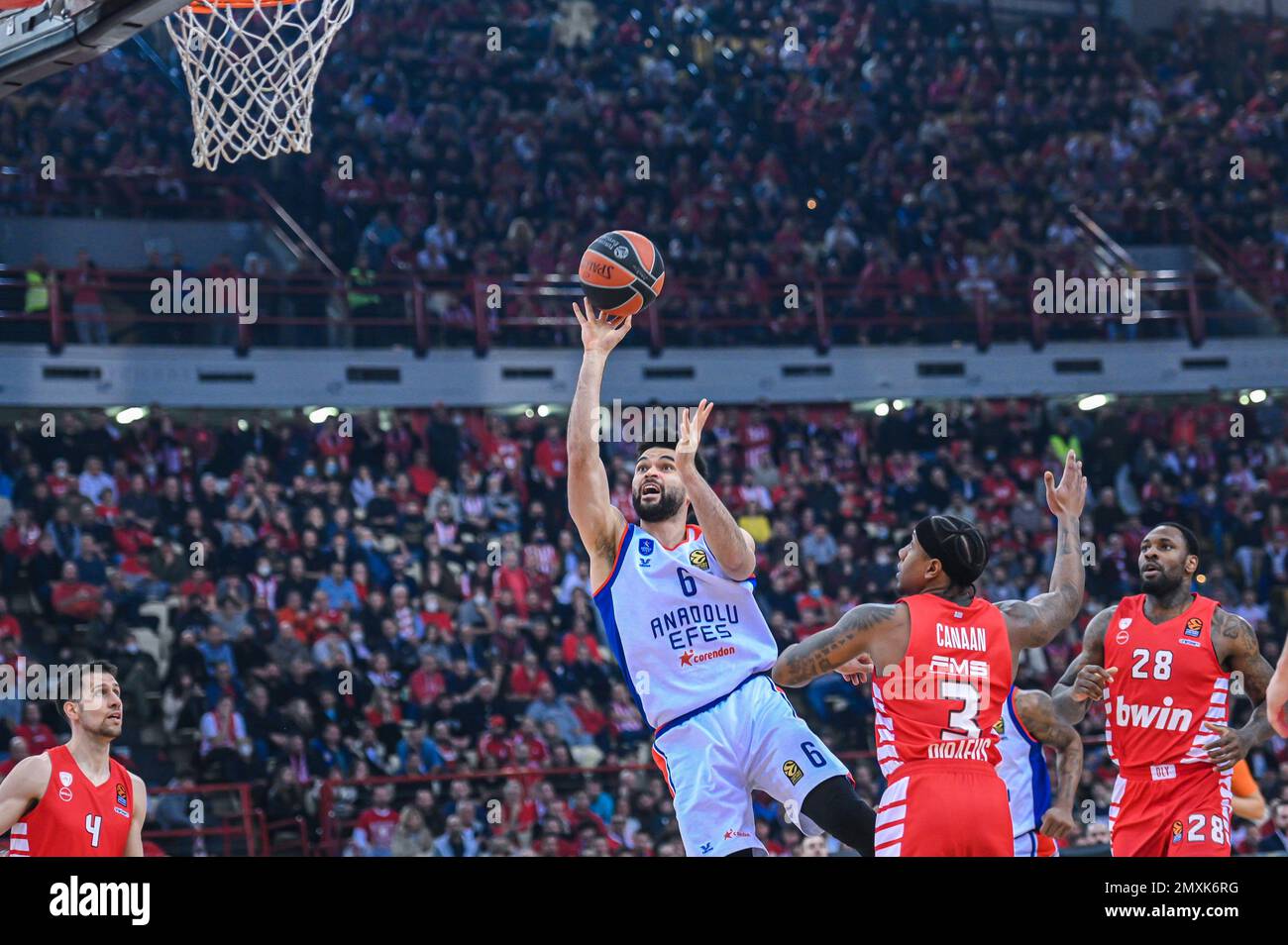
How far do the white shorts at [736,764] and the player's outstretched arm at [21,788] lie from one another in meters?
2.37

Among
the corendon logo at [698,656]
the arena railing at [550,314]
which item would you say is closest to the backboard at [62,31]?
the corendon logo at [698,656]

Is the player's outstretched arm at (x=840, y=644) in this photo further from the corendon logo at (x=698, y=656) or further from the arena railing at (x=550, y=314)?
the arena railing at (x=550, y=314)

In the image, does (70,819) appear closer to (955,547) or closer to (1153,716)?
(955,547)

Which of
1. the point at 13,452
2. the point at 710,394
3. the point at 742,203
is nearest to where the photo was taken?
the point at 13,452

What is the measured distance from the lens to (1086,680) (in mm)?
6297

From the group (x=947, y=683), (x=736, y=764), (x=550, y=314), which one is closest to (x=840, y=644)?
(x=947, y=683)

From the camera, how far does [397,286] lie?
728 inches

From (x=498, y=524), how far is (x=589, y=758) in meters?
2.92

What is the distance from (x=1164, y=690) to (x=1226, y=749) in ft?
1.02

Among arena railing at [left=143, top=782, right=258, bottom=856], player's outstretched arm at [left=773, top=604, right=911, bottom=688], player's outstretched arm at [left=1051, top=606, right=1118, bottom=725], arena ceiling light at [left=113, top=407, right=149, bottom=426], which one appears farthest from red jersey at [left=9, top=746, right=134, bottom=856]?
arena ceiling light at [left=113, top=407, right=149, bottom=426]

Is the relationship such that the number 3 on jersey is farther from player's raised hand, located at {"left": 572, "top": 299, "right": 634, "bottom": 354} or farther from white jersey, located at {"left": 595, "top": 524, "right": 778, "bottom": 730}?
player's raised hand, located at {"left": 572, "top": 299, "right": 634, "bottom": 354}

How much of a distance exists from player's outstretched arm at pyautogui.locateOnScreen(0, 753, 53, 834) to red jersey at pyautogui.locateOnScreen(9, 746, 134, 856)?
30mm

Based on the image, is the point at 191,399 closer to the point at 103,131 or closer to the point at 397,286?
the point at 397,286
